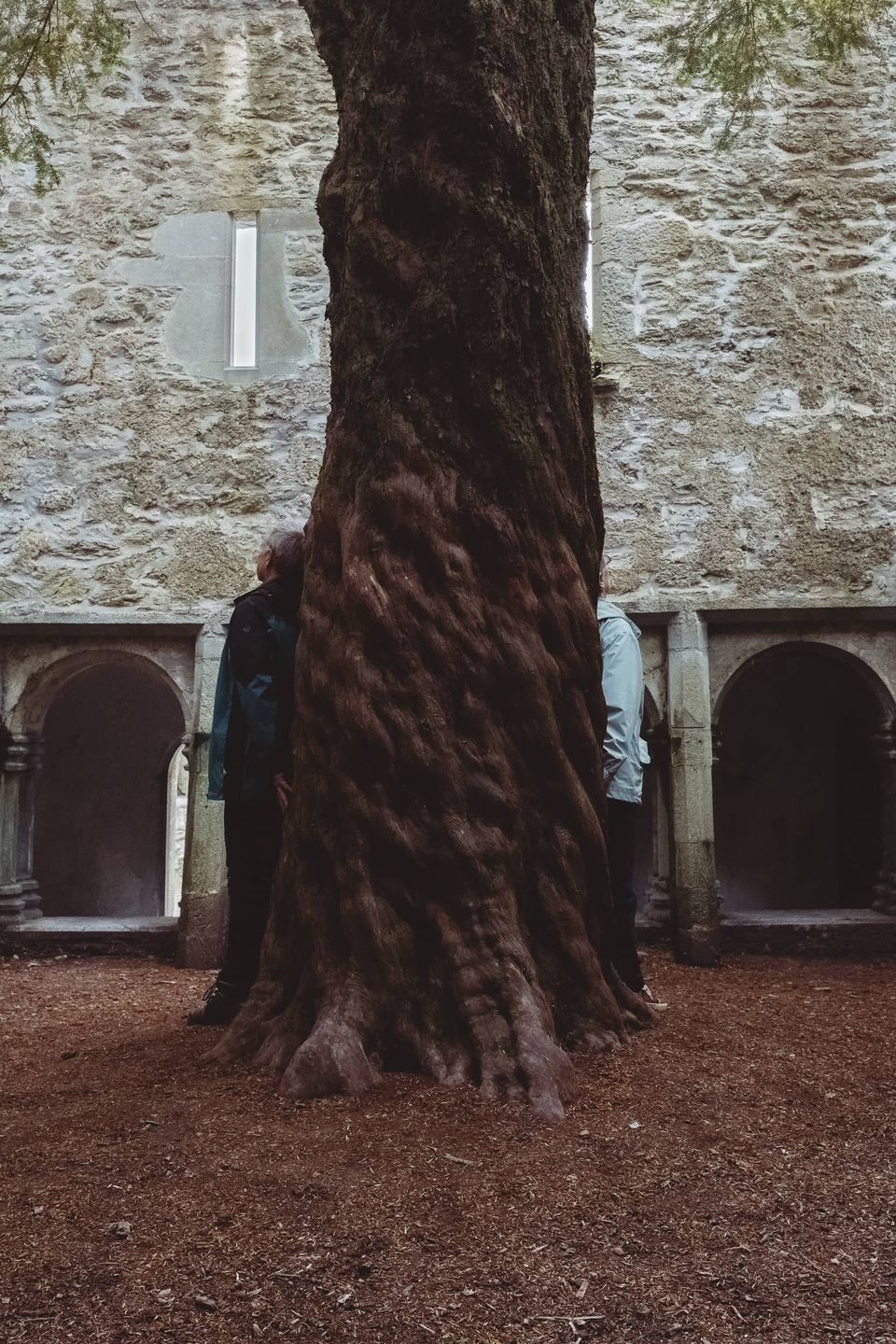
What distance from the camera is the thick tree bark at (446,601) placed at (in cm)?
252

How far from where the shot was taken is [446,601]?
2652mm

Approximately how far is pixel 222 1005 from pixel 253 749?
825 millimetres

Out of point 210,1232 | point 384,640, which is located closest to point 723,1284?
point 210,1232

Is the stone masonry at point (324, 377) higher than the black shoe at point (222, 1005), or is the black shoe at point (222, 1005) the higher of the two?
the stone masonry at point (324, 377)

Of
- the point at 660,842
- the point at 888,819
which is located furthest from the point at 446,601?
the point at 888,819

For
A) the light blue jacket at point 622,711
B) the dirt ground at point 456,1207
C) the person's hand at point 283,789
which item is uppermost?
the light blue jacket at point 622,711

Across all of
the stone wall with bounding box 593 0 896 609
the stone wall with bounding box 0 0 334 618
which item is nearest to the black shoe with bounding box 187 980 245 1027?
the stone wall with bounding box 0 0 334 618

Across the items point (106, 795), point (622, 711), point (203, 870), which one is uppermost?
point (622, 711)

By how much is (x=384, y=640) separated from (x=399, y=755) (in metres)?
0.30

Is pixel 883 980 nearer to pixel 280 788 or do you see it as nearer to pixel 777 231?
pixel 280 788

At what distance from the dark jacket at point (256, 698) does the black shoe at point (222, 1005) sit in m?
0.61

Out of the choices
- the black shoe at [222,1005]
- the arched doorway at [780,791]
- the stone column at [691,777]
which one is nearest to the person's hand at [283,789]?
the black shoe at [222,1005]

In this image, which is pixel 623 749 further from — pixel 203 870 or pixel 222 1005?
pixel 203 870

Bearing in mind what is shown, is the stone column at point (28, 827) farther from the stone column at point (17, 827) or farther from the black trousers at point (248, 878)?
the black trousers at point (248, 878)
